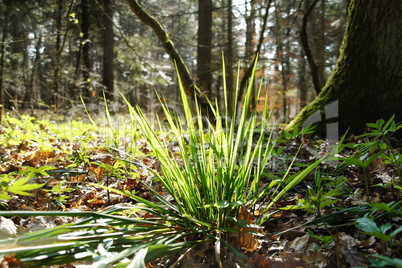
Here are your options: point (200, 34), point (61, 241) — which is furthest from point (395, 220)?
point (200, 34)

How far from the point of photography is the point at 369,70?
99.7 inches

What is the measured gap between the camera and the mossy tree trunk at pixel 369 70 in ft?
8.04

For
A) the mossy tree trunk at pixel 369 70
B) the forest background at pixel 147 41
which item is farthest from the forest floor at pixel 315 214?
the forest background at pixel 147 41

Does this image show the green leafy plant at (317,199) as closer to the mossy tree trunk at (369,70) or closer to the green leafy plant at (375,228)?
the green leafy plant at (375,228)

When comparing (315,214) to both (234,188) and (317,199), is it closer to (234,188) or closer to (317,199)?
(317,199)

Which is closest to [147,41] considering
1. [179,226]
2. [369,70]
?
[369,70]

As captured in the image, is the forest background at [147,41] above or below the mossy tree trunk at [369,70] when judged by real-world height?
above

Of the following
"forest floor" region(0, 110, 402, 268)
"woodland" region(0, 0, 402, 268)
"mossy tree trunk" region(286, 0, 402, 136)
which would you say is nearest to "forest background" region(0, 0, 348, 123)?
"mossy tree trunk" region(286, 0, 402, 136)

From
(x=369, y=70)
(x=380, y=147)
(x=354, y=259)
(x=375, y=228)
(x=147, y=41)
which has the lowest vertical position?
(x=354, y=259)

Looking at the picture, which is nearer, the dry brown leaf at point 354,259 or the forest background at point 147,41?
the dry brown leaf at point 354,259

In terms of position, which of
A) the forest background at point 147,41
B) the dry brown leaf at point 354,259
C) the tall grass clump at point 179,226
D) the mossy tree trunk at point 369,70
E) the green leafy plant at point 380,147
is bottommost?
the dry brown leaf at point 354,259

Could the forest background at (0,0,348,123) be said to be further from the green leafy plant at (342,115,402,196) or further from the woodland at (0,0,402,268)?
the green leafy plant at (342,115,402,196)

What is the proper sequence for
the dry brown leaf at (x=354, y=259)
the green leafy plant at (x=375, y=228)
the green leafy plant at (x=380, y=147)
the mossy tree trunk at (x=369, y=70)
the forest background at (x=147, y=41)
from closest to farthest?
the green leafy plant at (x=375, y=228), the dry brown leaf at (x=354, y=259), the green leafy plant at (x=380, y=147), the mossy tree trunk at (x=369, y=70), the forest background at (x=147, y=41)

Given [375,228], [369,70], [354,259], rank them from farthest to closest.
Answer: [369,70] → [354,259] → [375,228]
